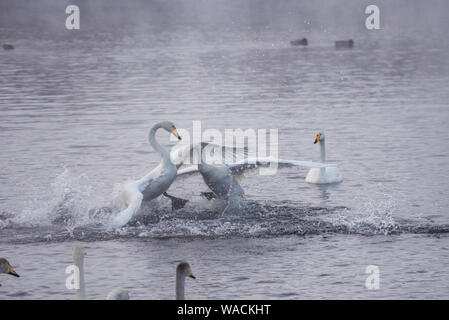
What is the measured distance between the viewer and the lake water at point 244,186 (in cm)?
1302

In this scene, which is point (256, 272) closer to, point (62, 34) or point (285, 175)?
point (285, 175)

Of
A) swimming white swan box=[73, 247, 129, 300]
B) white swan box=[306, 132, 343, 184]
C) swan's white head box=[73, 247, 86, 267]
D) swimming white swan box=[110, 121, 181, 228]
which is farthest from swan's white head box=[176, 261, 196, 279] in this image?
white swan box=[306, 132, 343, 184]

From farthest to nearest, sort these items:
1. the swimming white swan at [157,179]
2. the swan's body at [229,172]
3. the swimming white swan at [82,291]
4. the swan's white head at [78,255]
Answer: the swan's body at [229,172] → the swimming white swan at [157,179] → the swan's white head at [78,255] → the swimming white swan at [82,291]

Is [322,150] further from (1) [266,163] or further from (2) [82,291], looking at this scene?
(2) [82,291]

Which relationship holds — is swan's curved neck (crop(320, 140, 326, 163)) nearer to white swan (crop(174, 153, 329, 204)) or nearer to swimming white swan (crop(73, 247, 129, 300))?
white swan (crop(174, 153, 329, 204))

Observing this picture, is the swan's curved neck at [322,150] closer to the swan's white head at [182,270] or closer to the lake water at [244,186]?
the lake water at [244,186]

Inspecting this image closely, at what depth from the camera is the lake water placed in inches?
513

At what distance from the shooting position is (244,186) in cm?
1888

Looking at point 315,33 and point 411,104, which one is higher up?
point 315,33

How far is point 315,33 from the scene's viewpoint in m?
78.7

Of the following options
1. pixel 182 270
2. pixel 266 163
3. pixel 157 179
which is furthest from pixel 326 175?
pixel 182 270

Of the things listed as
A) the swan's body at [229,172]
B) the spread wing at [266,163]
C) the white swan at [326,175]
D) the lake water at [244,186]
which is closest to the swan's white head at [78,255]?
the lake water at [244,186]
